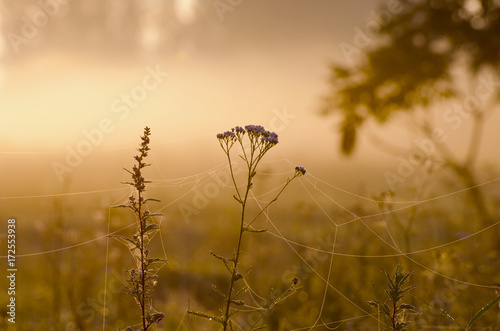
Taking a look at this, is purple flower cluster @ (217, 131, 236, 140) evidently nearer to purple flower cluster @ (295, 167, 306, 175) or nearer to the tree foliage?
purple flower cluster @ (295, 167, 306, 175)

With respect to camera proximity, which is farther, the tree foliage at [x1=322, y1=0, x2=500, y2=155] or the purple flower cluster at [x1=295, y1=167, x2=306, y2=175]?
the tree foliage at [x1=322, y1=0, x2=500, y2=155]

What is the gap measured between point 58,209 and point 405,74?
40.5 ft

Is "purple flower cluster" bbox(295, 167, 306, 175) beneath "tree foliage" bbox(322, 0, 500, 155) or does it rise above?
beneath

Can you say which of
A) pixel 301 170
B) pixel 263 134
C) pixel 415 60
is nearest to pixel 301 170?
pixel 301 170

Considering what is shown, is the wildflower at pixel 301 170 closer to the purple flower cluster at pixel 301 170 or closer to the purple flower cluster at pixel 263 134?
the purple flower cluster at pixel 301 170

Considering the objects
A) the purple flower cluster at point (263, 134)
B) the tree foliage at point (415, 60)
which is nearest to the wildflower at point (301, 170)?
the purple flower cluster at point (263, 134)

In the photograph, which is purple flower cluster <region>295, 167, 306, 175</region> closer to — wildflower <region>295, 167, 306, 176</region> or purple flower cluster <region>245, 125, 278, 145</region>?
wildflower <region>295, 167, 306, 176</region>

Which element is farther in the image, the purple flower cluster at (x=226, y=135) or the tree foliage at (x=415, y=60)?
the tree foliage at (x=415, y=60)

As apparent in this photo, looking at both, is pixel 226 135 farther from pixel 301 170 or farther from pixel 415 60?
pixel 415 60

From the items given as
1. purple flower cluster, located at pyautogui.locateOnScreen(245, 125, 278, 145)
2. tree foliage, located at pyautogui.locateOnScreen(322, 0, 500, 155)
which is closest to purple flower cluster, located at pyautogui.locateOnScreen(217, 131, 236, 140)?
purple flower cluster, located at pyautogui.locateOnScreen(245, 125, 278, 145)

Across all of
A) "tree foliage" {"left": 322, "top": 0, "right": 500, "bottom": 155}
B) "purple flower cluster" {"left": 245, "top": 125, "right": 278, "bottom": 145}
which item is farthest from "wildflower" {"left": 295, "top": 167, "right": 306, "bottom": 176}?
"tree foliage" {"left": 322, "top": 0, "right": 500, "bottom": 155}

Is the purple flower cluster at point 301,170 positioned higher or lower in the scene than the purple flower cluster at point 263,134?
lower

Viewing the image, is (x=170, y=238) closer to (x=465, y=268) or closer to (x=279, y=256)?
(x=279, y=256)

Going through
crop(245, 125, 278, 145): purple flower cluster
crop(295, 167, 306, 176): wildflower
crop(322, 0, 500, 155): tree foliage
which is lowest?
crop(295, 167, 306, 176): wildflower
